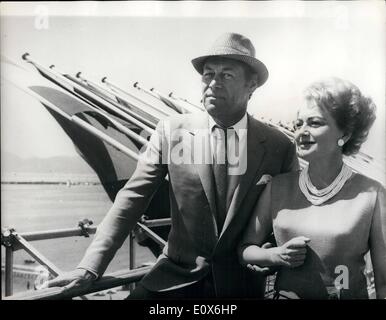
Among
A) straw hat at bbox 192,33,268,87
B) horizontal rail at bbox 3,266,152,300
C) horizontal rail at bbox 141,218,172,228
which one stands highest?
straw hat at bbox 192,33,268,87

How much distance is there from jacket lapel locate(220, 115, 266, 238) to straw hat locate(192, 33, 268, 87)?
11.1 inches

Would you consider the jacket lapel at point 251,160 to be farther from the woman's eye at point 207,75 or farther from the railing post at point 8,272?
the railing post at point 8,272

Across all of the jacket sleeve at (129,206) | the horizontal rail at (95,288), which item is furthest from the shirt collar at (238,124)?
the horizontal rail at (95,288)

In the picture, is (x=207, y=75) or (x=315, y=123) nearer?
(x=315, y=123)

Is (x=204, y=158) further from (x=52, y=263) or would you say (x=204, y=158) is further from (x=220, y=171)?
(x=52, y=263)

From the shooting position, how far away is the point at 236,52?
2.76 metres

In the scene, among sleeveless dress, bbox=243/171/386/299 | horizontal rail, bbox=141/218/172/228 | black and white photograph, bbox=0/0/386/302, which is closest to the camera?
sleeveless dress, bbox=243/171/386/299

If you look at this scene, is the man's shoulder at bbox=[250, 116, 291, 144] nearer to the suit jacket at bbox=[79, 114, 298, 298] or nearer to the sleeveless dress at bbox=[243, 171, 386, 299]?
the suit jacket at bbox=[79, 114, 298, 298]

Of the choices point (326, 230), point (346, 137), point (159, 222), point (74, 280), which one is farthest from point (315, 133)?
point (74, 280)

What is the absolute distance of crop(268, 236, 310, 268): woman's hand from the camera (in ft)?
8.65

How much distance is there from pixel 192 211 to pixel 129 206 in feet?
1.18

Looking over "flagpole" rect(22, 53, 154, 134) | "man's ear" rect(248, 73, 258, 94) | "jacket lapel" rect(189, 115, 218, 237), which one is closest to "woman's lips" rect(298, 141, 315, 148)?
"man's ear" rect(248, 73, 258, 94)

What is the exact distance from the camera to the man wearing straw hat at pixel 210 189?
8.97 feet

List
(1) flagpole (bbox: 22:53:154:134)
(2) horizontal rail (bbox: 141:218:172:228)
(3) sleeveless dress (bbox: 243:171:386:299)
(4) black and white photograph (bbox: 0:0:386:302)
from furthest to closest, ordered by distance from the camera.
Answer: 1. (1) flagpole (bbox: 22:53:154:134)
2. (2) horizontal rail (bbox: 141:218:172:228)
3. (4) black and white photograph (bbox: 0:0:386:302)
4. (3) sleeveless dress (bbox: 243:171:386:299)
